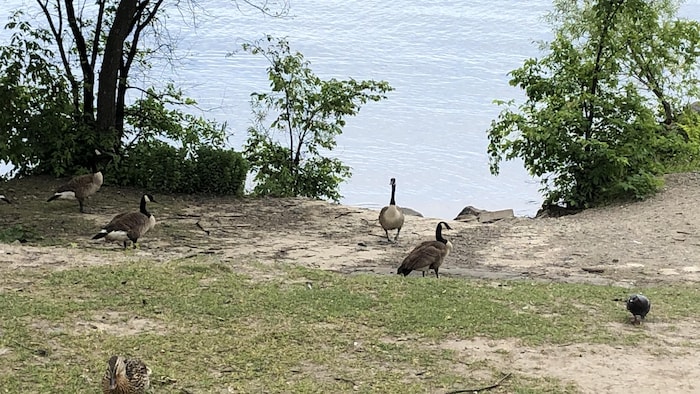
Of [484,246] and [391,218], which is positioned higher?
[391,218]

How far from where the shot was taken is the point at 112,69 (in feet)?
47.4

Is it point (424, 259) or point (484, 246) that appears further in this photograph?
point (484, 246)

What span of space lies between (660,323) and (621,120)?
8.59 m

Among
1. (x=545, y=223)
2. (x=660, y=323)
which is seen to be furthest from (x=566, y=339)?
(x=545, y=223)

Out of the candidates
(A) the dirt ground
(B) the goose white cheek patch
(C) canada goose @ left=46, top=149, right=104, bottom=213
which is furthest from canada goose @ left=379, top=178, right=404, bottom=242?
(B) the goose white cheek patch

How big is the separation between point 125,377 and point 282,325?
69.8 inches

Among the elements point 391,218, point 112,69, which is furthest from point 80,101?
point 391,218

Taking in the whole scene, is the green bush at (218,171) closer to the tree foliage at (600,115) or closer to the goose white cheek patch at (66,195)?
the goose white cheek patch at (66,195)

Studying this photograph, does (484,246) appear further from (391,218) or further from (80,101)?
(80,101)

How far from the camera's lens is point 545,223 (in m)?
13.2

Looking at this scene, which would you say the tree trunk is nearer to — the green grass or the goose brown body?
the goose brown body

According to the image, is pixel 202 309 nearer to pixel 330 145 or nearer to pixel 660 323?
pixel 660 323

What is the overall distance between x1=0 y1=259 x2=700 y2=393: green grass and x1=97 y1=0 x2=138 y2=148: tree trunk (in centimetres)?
703

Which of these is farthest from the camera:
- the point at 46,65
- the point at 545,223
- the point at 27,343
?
the point at 46,65
